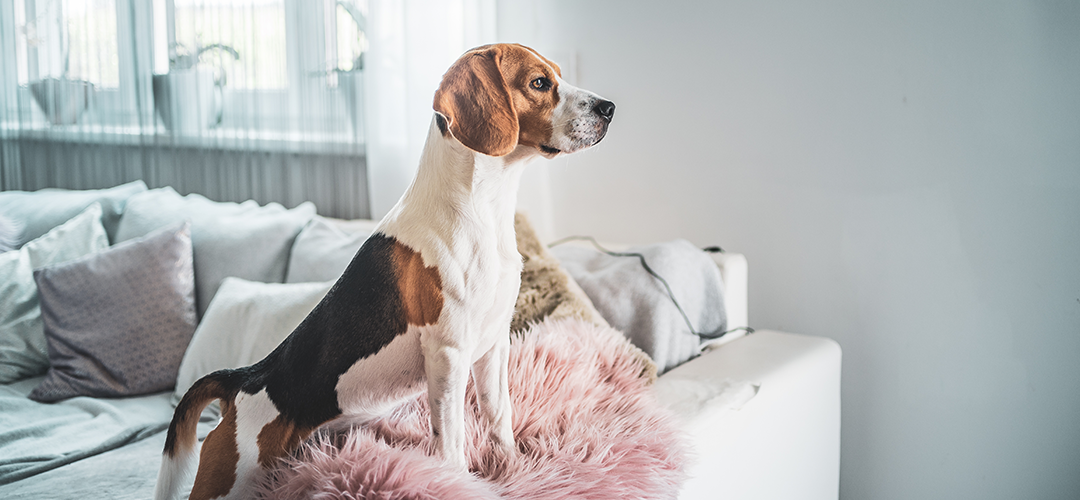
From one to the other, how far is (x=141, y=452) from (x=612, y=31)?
4.67 ft

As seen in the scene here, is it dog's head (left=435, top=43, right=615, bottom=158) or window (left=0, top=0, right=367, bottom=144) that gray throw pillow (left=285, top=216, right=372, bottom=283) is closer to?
window (left=0, top=0, right=367, bottom=144)

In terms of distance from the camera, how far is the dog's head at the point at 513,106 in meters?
0.59

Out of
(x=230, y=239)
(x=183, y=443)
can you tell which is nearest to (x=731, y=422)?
(x=183, y=443)

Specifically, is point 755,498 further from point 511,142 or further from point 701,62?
point 701,62

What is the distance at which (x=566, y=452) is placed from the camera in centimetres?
81

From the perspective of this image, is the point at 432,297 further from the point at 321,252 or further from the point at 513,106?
the point at 321,252

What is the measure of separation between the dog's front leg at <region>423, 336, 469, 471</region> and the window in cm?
161

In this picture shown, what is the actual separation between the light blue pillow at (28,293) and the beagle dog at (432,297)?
4.22 feet

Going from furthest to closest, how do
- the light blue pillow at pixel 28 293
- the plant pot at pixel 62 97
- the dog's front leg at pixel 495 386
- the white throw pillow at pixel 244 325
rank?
the plant pot at pixel 62 97 < the light blue pillow at pixel 28 293 < the white throw pillow at pixel 244 325 < the dog's front leg at pixel 495 386

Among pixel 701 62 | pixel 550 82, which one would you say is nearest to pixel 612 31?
pixel 701 62

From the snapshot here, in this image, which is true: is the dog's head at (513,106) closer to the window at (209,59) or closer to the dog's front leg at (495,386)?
the dog's front leg at (495,386)

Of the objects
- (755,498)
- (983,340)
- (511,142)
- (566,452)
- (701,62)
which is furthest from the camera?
(701,62)

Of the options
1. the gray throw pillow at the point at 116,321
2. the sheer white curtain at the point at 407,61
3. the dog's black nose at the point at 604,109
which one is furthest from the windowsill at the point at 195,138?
the dog's black nose at the point at 604,109

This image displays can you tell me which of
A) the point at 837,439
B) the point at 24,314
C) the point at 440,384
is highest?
the point at 440,384
